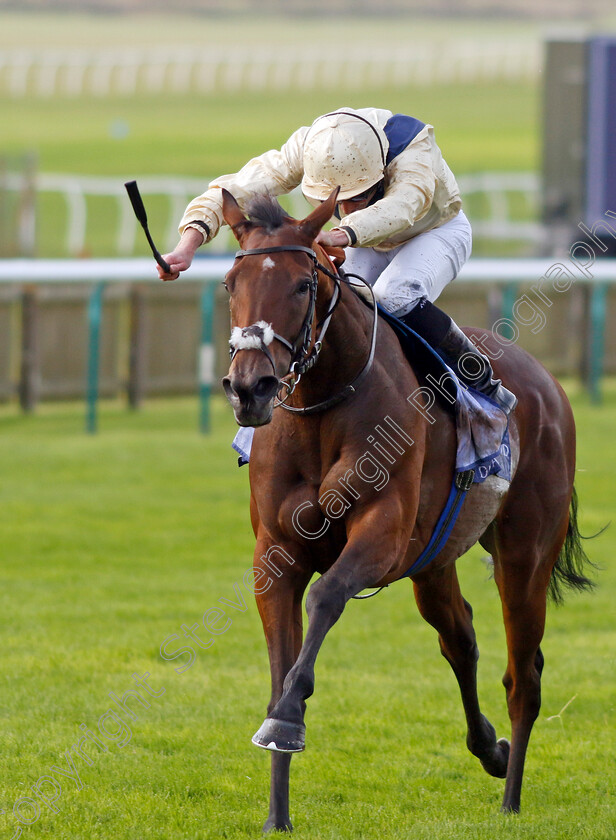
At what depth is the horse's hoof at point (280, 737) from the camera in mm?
3393

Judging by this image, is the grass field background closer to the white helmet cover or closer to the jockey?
the jockey

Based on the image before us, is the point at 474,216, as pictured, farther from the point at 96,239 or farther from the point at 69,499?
the point at 69,499

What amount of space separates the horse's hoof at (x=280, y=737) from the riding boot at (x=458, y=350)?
1.37 metres

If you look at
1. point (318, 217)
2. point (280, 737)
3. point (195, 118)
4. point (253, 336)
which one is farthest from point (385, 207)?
point (195, 118)

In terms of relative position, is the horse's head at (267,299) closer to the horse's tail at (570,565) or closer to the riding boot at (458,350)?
the riding boot at (458,350)

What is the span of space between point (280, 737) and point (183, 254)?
1353 mm

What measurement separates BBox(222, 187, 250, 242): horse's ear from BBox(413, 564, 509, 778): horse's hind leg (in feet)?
5.09

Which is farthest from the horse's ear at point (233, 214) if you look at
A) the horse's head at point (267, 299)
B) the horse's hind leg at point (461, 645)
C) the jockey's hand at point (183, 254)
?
the horse's hind leg at point (461, 645)

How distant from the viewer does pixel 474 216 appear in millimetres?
25422

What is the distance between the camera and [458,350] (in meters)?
4.30

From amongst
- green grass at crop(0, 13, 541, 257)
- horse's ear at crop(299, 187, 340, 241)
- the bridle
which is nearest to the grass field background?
the bridle

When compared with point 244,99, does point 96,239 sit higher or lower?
lower

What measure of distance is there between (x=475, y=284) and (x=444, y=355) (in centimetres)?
946

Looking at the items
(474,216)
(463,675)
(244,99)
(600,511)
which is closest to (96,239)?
(474,216)
